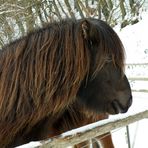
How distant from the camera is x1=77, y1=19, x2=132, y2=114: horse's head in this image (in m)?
2.42

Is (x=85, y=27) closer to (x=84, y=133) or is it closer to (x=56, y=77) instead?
(x=56, y=77)

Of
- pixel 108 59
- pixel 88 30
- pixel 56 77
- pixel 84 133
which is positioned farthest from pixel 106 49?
pixel 84 133

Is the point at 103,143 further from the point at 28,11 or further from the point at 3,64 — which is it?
the point at 28,11

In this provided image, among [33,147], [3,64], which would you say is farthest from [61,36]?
[33,147]

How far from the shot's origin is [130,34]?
50.6ft

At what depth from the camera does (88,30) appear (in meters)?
2.42

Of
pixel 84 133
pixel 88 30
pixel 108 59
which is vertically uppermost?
pixel 88 30

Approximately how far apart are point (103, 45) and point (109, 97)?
1.15ft

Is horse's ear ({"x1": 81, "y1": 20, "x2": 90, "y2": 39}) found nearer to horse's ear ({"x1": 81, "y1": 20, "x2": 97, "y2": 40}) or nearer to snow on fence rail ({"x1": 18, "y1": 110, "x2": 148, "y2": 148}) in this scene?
horse's ear ({"x1": 81, "y1": 20, "x2": 97, "y2": 40})

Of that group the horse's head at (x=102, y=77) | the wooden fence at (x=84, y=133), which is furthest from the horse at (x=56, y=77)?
the wooden fence at (x=84, y=133)

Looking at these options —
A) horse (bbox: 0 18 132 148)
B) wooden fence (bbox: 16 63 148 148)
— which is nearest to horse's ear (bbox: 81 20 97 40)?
horse (bbox: 0 18 132 148)

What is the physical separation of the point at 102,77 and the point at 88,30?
328 mm

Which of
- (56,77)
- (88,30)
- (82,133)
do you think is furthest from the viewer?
(88,30)

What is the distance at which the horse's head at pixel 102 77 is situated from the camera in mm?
2424
